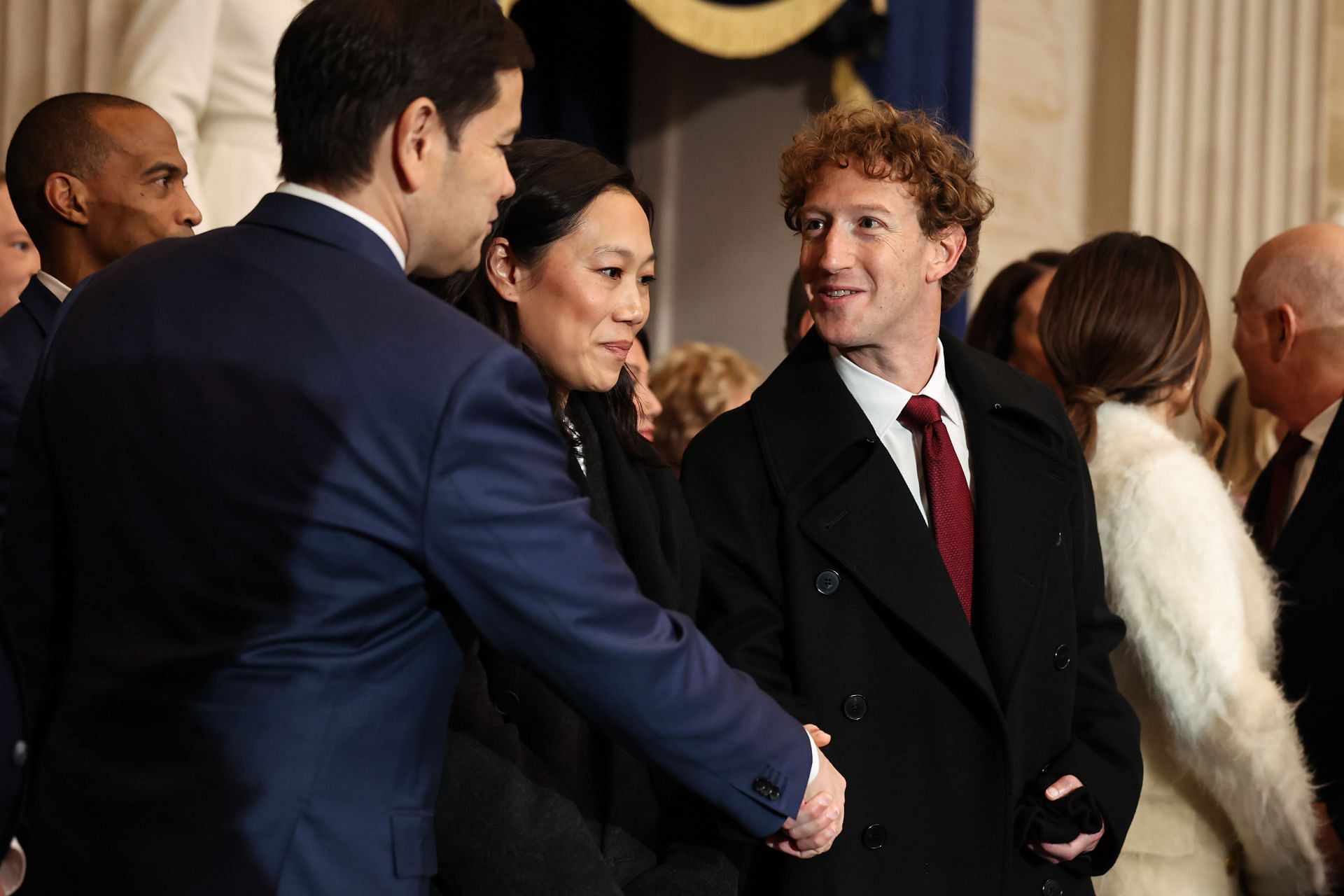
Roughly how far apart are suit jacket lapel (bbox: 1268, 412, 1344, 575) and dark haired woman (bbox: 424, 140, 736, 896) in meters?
1.59

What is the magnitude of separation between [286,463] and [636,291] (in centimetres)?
97

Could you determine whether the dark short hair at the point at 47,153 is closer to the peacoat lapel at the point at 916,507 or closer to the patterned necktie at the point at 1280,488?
the peacoat lapel at the point at 916,507

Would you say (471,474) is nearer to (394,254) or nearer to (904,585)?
(394,254)

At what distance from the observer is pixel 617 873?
2.23m

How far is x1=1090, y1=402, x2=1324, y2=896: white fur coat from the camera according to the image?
279 centimetres

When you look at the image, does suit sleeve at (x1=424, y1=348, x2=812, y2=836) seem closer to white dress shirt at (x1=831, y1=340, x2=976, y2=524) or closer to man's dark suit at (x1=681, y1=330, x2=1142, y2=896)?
man's dark suit at (x1=681, y1=330, x2=1142, y2=896)

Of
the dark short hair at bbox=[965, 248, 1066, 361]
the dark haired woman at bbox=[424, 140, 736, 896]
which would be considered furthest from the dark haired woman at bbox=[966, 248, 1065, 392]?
the dark haired woman at bbox=[424, 140, 736, 896]

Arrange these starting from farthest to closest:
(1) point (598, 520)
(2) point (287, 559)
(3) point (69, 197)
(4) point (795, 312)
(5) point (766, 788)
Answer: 1. (4) point (795, 312)
2. (3) point (69, 197)
3. (1) point (598, 520)
4. (5) point (766, 788)
5. (2) point (287, 559)

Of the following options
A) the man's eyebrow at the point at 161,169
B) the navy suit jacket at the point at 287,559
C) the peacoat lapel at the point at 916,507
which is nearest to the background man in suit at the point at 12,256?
the man's eyebrow at the point at 161,169

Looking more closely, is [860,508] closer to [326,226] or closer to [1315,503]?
[326,226]

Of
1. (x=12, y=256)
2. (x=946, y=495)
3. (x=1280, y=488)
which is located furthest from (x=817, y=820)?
(x=12, y=256)

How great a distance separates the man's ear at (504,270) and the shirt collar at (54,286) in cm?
89

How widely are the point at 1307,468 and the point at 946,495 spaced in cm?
137

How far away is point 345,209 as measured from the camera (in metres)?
1.78
